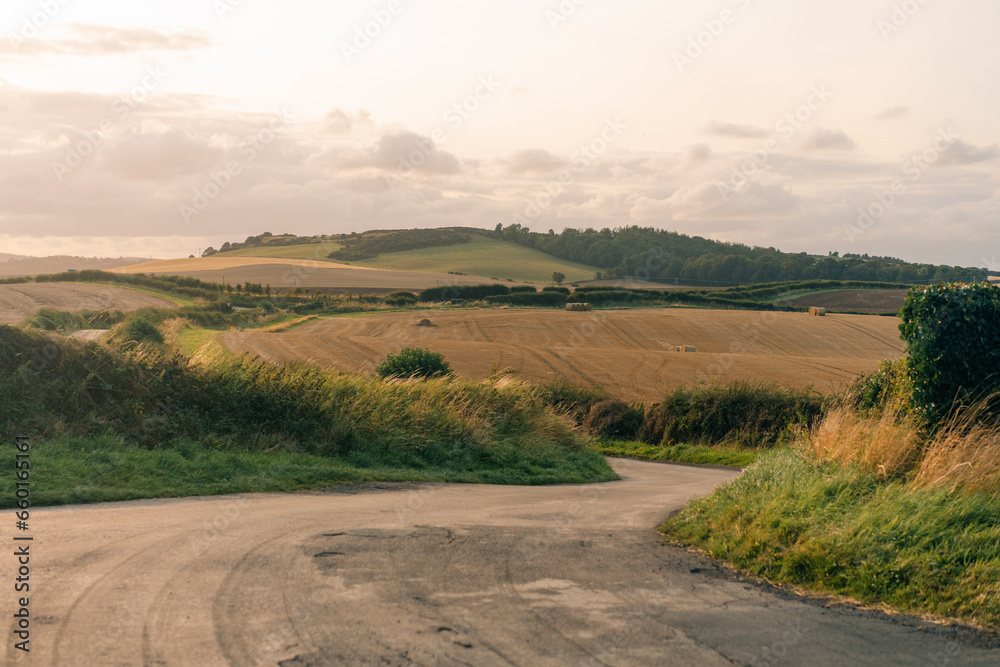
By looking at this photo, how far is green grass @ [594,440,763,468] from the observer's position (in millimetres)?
24688

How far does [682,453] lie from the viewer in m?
26.2

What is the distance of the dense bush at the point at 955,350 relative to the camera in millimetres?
9039

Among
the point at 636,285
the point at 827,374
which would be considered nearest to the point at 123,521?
the point at 827,374

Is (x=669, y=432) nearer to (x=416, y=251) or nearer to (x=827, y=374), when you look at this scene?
(x=827, y=374)

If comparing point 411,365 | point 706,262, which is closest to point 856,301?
point 706,262

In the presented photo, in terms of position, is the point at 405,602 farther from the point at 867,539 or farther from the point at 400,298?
the point at 400,298

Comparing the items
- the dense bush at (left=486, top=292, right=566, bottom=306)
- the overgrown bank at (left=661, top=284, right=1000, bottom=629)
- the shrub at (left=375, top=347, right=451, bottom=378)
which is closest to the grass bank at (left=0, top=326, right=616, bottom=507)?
the shrub at (left=375, top=347, right=451, bottom=378)

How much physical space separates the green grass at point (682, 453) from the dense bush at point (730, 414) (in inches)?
37.2

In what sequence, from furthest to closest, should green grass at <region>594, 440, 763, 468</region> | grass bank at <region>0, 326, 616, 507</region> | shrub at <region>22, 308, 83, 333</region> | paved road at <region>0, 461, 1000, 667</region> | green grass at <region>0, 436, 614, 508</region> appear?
1. shrub at <region>22, 308, 83, 333</region>
2. green grass at <region>594, 440, 763, 468</region>
3. grass bank at <region>0, 326, 616, 507</region>
4. green grass at <region>0, 436, 614, 508</region>
5. paved road at <region>0, 461, 1000, 667</region>

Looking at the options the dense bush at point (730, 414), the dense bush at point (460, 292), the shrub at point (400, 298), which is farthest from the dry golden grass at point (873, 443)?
the dense bush at point (460, 292)

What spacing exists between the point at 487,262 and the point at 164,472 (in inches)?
4591

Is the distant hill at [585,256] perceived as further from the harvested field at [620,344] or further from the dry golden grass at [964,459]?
the dry golden grass at [964,459]

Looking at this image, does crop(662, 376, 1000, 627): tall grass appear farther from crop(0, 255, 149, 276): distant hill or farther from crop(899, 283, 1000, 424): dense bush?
crop(0, 255, 149, 276): distant hill

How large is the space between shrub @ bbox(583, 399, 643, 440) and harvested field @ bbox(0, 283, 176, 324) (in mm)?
35978
